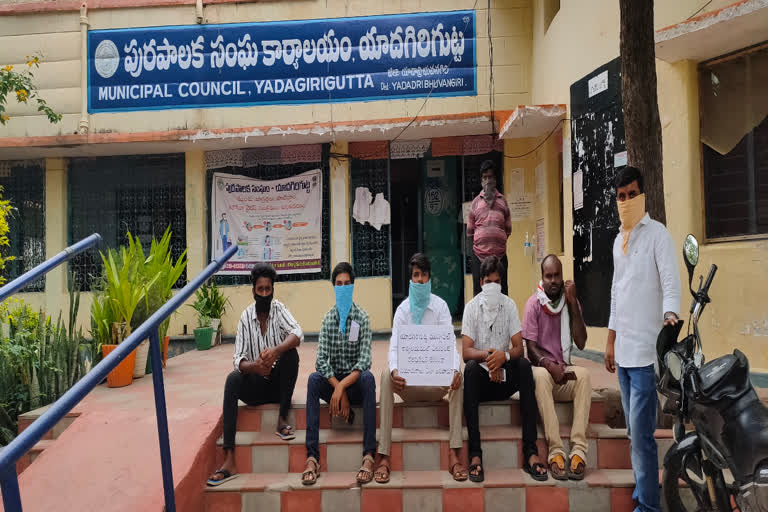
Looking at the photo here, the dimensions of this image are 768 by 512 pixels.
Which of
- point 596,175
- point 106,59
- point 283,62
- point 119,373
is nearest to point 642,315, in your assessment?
point 596,175

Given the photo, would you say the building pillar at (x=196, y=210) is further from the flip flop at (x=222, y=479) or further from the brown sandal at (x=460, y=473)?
the brown sandal at (x=460, y=473)

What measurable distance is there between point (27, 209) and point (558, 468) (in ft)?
31.2

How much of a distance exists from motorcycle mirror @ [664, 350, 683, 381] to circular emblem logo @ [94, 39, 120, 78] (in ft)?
30.6

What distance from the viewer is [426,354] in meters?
3.92

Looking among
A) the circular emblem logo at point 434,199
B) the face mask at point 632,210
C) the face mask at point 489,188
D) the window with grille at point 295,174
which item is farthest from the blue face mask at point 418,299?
the circular emblem logo at point 434,199

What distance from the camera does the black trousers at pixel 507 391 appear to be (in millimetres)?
3771

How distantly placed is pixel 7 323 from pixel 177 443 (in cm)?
233

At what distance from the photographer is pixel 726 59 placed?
506 cm

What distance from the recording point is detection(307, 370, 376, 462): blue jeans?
12.5ft

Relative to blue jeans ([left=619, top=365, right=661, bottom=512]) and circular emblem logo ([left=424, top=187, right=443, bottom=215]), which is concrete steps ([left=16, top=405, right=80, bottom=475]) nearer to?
blue jeans ([left=619, top=365, right=661, bottom=512])

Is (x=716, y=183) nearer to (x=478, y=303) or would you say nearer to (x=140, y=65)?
(x=478, y=303)

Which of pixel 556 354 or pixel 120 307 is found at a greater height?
pixel 120 307

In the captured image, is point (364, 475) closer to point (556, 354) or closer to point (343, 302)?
point (343, 302)

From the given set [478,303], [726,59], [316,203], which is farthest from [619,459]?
[316,203]
